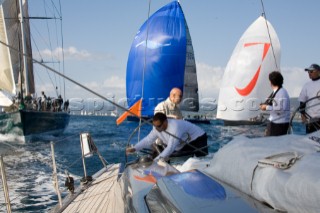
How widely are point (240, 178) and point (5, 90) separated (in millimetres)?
26229

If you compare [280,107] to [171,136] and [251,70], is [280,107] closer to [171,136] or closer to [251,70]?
[171,136]

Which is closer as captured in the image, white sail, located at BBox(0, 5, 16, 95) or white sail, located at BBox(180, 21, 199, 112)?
white sail, located at BBox(0, 5, 16, 95)

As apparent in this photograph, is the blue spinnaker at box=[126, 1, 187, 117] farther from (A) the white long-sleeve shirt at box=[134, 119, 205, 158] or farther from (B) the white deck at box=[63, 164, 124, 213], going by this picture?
(B) the white deck at box=[63, 164, 124, 213]

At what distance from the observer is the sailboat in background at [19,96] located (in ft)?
72.3

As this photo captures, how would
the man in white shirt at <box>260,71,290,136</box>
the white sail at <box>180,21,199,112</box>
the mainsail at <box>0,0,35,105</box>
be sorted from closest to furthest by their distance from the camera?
the man in white shirt at <box>260,71,290,136</box> < the mainsail at <box>0,0,35,105</box> < the white sail at <box>180,21,199,112</box>

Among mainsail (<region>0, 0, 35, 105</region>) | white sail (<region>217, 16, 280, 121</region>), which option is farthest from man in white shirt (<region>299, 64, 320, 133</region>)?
mainsail (<region>0, 0, 35, 105</region>)

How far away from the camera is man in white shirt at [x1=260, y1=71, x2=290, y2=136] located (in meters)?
4.59

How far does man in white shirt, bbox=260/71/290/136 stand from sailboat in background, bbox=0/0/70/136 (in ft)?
61.3

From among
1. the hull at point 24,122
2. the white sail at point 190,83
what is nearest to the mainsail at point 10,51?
the hull at point 24,122

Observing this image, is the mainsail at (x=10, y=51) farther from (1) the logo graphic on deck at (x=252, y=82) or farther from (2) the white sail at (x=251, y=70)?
(1) the logo graphic on deck at (x=252, y=82)

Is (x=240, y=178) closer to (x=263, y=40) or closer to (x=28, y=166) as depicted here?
(x=28, y=166)

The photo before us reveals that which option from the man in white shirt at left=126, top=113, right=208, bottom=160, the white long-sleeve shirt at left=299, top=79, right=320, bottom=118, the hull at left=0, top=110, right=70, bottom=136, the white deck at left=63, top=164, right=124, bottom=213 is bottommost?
the hull at left=0, top=110, right=70, bottom=136

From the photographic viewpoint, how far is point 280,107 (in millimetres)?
4570

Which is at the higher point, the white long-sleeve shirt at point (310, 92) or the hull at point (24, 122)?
the white long-sleeve shirt at point (310, 92)
